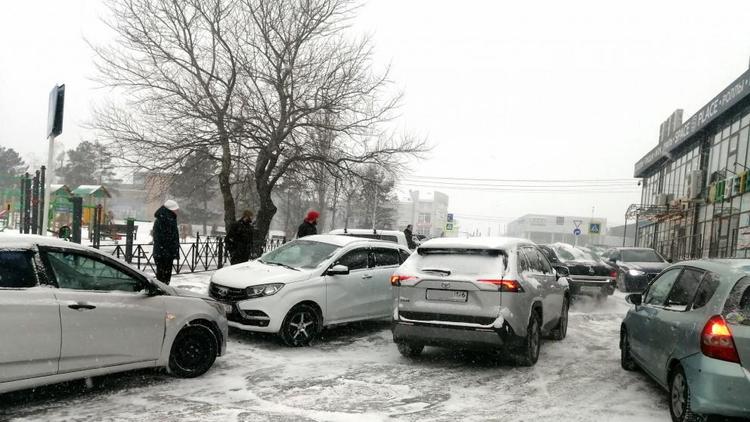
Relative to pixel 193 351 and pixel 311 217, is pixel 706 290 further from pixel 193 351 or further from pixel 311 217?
pixel 311 217

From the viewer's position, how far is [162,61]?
1772 cm

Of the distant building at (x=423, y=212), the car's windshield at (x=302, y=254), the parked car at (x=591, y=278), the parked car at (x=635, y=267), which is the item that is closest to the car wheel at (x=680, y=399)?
the car's windshield at (x=302, y=254)

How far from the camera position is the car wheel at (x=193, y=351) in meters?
5.74

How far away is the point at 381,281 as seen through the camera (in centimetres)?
877

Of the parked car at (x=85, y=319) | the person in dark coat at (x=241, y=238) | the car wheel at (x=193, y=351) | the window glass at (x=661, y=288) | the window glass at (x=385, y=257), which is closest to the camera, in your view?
the parked car at (x=85, y=319)

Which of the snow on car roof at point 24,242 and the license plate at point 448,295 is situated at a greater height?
the snow on car roof at point 24,242

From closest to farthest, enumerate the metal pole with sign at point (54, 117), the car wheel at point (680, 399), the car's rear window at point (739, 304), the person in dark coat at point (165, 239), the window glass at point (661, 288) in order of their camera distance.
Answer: the car's rear window at point (739, 304)
the car wheel at point (680, 399)
the window glass at point (661, 288)
the metal pole with sign at point (54, 117)
the person in dark coat at point (165, 239)

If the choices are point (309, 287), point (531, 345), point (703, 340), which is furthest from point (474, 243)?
point (703, 340)

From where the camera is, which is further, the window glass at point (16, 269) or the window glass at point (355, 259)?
the window glass at point (355, 259)

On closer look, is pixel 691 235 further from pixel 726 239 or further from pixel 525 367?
pixel 525 367

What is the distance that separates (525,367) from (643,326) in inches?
61.1

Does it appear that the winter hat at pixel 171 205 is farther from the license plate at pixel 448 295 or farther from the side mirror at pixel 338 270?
the license plate at pixel 448 295

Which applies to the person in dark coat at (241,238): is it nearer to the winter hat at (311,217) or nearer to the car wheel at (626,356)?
the winter hat at (311,217)

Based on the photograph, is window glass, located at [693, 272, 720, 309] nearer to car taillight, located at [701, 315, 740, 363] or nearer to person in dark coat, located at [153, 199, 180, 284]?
car taillight, located at [701, 315, 740, 363]
